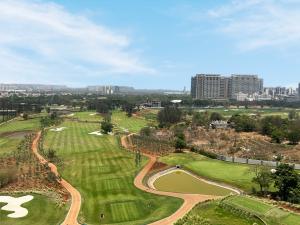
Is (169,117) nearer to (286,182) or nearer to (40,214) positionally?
(286,182)

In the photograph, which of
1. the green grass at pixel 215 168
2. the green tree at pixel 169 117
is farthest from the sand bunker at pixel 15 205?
the green tree at pixel 169 117

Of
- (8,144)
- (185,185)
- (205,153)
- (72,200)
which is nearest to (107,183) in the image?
(72,200)

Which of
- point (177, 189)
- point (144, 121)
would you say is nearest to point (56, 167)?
point (177, 189)

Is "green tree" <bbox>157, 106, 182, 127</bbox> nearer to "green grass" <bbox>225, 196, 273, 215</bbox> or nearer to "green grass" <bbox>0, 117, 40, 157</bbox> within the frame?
"green grass" <bbox>0, 117, 40, 157</bbox>

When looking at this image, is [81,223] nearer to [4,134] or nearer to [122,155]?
[122,155]

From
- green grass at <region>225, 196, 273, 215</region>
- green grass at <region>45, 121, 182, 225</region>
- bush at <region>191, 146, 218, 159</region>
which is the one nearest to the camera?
green grass at <region>225, 196, 273, 215</region>

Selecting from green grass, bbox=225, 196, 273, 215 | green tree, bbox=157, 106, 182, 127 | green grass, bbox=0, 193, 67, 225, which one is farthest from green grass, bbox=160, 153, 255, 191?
green tree, bbox=157, 106, 182, 127
